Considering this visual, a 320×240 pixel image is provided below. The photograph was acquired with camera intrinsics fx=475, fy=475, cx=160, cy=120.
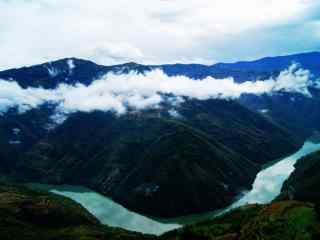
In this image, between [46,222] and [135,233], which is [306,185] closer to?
[135,233]

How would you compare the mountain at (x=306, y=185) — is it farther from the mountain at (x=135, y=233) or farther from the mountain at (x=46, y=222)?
the mountain at (x=46, y=222)

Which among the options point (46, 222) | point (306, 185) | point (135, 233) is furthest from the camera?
point (306, 185)

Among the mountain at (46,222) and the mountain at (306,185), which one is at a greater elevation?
the mountain at (306,185)

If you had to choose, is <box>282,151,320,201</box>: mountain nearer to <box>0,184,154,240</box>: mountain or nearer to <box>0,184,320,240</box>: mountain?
<box>0,184,320,240</box>: mountain

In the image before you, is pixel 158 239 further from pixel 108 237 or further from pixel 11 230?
pixel 11 230

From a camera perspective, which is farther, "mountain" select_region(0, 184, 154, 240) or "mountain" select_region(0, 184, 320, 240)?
"mountain" select_region(0, 184, 154, 240)

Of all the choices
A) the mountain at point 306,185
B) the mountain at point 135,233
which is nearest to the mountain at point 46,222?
the mountain at point 135,233

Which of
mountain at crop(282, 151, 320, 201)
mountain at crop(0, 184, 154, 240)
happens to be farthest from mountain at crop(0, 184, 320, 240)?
mountain at crop(282, 151, 320, 201)

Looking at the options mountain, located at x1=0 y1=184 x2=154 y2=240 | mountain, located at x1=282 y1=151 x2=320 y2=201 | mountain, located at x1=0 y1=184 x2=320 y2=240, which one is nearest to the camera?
mountain, located at x1=0 y1=184 x2=320 y2=240

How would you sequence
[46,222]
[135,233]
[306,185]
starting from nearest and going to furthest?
1. [135,233]
2. [46,222]
3. [306,185]

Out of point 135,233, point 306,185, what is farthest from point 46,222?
point 306,185

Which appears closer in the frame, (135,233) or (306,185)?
(135,233)
